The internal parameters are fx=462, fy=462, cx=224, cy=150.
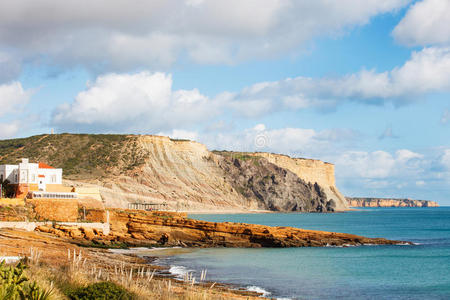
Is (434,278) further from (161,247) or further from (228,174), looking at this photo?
(228,174)

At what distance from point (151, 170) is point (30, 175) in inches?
2281

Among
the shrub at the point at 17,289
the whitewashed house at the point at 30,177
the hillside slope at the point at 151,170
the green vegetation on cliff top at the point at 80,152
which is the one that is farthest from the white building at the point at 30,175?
the green vegetation on cliff top at the point at 80,152

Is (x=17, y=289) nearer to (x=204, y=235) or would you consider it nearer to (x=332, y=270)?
(x=332, y=270)

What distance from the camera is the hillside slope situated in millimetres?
98688

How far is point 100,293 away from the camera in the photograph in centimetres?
1163

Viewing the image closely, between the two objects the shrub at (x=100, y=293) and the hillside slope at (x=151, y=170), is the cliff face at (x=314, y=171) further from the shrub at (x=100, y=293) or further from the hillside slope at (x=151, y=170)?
the shrub at (x=100, y=293)

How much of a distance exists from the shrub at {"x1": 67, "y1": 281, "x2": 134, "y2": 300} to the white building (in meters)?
40.9

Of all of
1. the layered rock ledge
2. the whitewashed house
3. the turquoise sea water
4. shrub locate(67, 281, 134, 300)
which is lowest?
the turquoise sea water

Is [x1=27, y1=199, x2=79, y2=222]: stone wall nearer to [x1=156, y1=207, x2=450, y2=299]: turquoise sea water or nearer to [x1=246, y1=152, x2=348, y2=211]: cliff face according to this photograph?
[x1=156, y1=207, x2=450, y2=299]: turquoise sea water

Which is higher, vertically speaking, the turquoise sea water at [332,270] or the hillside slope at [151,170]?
the hillside slope at [151,170]

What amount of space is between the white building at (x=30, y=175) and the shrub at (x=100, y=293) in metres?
40.9

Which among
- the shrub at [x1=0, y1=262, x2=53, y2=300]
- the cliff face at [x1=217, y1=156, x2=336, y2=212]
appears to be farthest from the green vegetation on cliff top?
the shrub at [x1=0, y1=262, x2=53, y2=300]

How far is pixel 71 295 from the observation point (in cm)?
1166

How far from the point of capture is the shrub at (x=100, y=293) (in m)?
11.5
